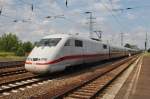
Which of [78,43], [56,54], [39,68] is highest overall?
[78,43]

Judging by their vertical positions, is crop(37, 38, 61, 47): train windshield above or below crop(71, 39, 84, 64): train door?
above

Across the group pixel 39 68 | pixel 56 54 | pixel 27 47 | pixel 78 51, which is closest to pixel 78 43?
pixel 78 51

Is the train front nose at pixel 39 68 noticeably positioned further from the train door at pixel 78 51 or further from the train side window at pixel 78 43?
the train side window at pixel 78 43

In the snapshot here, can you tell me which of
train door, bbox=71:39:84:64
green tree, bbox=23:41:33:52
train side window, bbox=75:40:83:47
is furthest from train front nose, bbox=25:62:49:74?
green tree, bbox=23:41:33:52

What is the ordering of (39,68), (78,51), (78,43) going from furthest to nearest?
(78,43), (78,51), (39,68)

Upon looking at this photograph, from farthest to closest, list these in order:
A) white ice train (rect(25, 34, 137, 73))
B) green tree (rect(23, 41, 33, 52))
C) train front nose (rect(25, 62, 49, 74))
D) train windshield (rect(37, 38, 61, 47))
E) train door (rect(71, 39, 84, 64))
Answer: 1. green tree (rect(23, 41, 33, 52))
2. train door (rect(71, 39, 84, 64))
3. train windshield (rect(37, 38, 61, 47))
4. white ice train (rect(25, 34, 137, 73))
5. train front nose (rect(25, 62, 49, 74))

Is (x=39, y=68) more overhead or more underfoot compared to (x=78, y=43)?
more underfoot

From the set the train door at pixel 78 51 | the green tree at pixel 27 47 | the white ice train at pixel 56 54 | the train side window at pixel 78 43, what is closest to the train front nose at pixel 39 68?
the white ice train at pixel 56 54

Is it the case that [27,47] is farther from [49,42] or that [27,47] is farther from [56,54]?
[56,54]

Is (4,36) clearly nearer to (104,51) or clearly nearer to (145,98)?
(104,51)

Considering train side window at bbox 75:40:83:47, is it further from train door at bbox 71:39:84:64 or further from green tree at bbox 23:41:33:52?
green tree at bbox 23:41:33:52

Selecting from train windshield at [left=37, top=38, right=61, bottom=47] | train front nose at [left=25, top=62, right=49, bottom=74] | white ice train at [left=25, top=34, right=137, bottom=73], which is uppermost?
train windshield at [left=37, top=38, right=61, bottom=47]

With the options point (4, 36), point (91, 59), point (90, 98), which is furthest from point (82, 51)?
point (4, 36)

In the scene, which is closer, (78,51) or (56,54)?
(56,54)
